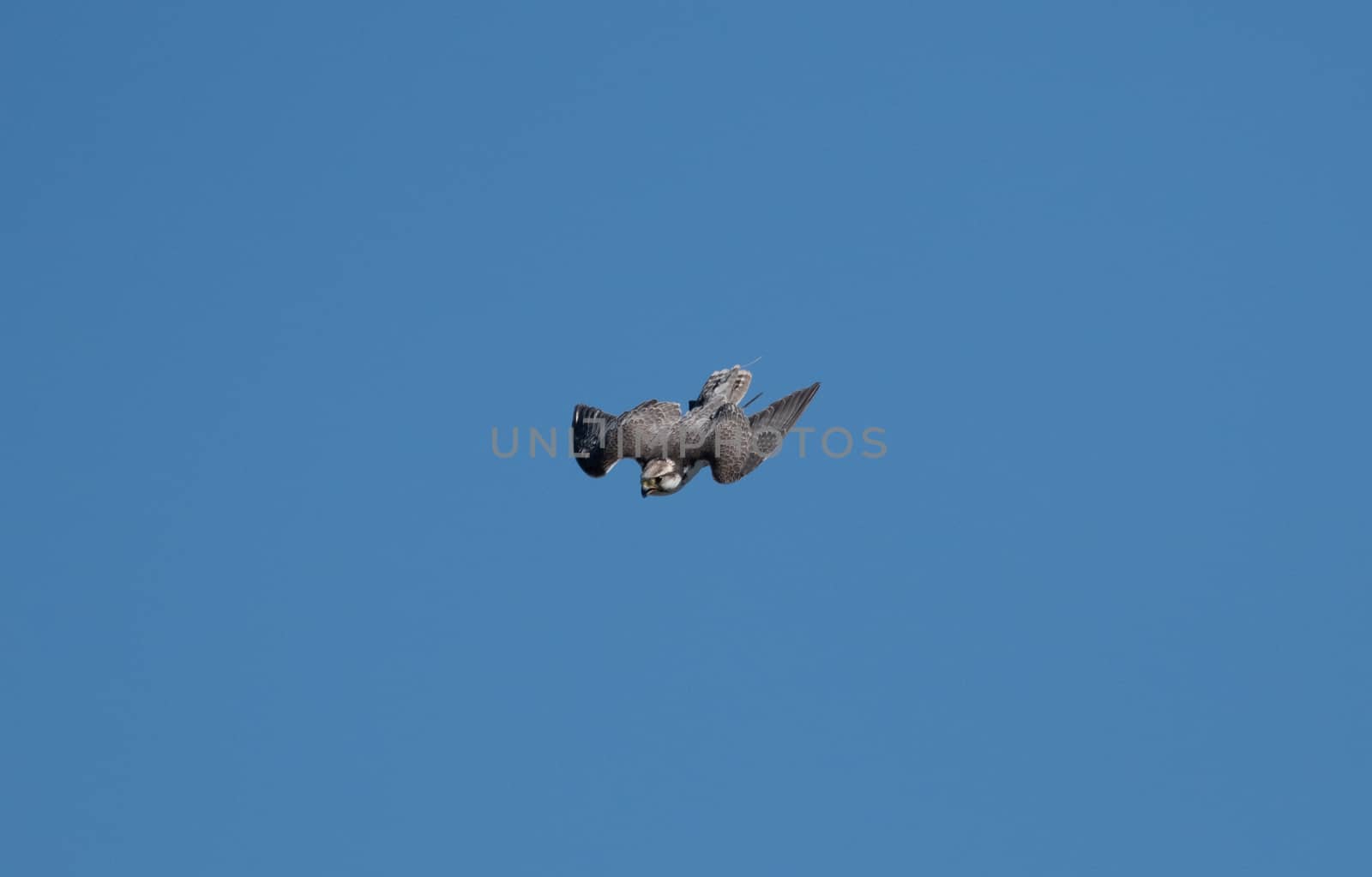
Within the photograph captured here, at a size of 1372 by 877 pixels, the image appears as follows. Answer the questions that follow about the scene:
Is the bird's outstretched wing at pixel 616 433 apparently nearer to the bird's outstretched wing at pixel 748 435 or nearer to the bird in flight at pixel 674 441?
the bird in flight at pixel 674 441

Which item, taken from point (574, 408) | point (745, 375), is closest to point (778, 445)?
point (745, 375)

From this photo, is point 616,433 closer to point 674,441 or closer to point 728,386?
point 674,441

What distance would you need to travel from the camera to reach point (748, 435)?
26406 mm

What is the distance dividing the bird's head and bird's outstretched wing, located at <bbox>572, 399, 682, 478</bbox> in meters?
0.46

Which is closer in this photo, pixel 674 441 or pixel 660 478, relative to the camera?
pixel 660 478

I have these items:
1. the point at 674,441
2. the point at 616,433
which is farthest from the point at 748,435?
the point at 616,433

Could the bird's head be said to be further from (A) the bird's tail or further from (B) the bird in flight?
(A) the bird's tail

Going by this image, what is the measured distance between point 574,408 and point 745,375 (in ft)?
10.8

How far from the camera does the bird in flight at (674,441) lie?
26.0m

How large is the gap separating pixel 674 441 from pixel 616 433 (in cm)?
102

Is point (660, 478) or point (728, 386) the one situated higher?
point (728, 386)

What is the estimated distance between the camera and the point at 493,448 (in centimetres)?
2517

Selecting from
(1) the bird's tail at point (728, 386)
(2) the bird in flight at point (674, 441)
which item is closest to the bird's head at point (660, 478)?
(2) the bird in flight at point (674, 441)

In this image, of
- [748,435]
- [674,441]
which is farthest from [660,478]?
[748,435]
